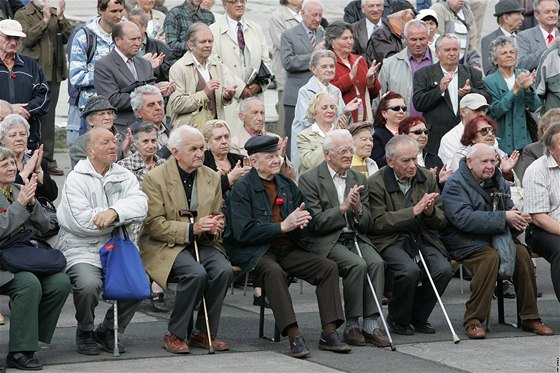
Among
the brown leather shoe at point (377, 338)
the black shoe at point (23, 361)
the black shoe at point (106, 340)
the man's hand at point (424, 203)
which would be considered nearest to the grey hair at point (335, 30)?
the man's hand at point (424, 203)

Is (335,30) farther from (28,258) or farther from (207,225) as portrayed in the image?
(28,258)

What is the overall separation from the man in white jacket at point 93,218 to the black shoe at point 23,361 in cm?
55

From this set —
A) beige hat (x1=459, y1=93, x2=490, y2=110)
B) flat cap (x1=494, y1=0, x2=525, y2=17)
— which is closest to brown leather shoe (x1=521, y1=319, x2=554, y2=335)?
beige hat (x1=459, y1=93, x2=490, y2=110)

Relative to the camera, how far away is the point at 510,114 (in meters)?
13.8

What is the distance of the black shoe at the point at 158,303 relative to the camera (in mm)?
11242

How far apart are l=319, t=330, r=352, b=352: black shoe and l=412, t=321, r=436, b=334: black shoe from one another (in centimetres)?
100

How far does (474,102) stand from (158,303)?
366 cm

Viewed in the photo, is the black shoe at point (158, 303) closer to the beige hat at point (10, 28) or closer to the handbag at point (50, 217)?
the handbag at point (50, 217)

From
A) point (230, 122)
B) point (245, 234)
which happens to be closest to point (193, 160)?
point (245, 234)

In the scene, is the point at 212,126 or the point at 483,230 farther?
the point at 212,126

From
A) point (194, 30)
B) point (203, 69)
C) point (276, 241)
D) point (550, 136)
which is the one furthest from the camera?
point (203, 69)

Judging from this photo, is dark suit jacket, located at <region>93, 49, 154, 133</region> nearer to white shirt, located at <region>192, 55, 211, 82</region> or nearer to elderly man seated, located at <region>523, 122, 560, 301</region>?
white shirt, located at <region>192, 55, 211, 82</region>

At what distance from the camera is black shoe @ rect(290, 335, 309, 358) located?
9727 millimetres

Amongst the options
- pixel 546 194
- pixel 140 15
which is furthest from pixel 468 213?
pixel 140 15
